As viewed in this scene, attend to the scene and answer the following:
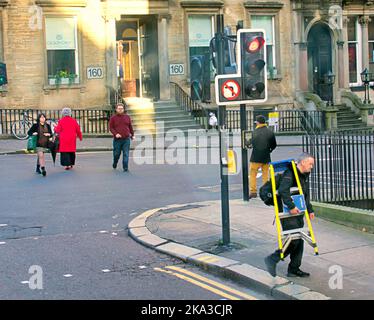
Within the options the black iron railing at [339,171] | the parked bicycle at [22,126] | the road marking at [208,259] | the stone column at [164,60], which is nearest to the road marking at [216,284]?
the road marking at [208,259]

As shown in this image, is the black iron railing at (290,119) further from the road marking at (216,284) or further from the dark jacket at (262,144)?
the road marking at (216,284)

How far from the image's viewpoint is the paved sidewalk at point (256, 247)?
7176mm

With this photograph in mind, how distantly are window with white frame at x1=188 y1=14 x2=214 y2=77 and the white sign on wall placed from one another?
0.85 m

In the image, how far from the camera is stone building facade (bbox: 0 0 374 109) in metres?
26.1

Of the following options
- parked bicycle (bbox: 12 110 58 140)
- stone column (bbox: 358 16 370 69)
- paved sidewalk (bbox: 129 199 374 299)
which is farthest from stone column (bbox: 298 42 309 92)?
paved sidewalk (bbox: 129 199 374 299)

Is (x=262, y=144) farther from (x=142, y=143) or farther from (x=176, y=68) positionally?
(x=176, y=68)

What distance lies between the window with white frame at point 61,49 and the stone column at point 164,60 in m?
3.57

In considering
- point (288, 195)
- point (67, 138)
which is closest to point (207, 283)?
point (288, 195)

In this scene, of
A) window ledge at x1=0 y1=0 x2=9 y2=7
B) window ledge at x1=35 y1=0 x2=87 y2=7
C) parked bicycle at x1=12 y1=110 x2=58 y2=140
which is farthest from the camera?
window ledge at x1=35 y1=0 x2=87 y2=7

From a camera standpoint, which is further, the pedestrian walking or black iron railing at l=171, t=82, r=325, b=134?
black iron railing at l=171, t=82, r=325, b=134

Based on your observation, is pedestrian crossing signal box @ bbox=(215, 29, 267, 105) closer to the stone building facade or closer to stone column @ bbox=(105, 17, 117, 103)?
the stone building facade

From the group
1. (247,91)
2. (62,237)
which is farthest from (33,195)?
(247,91)

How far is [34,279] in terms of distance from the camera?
7.63m

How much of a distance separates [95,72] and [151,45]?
9.88 feet
